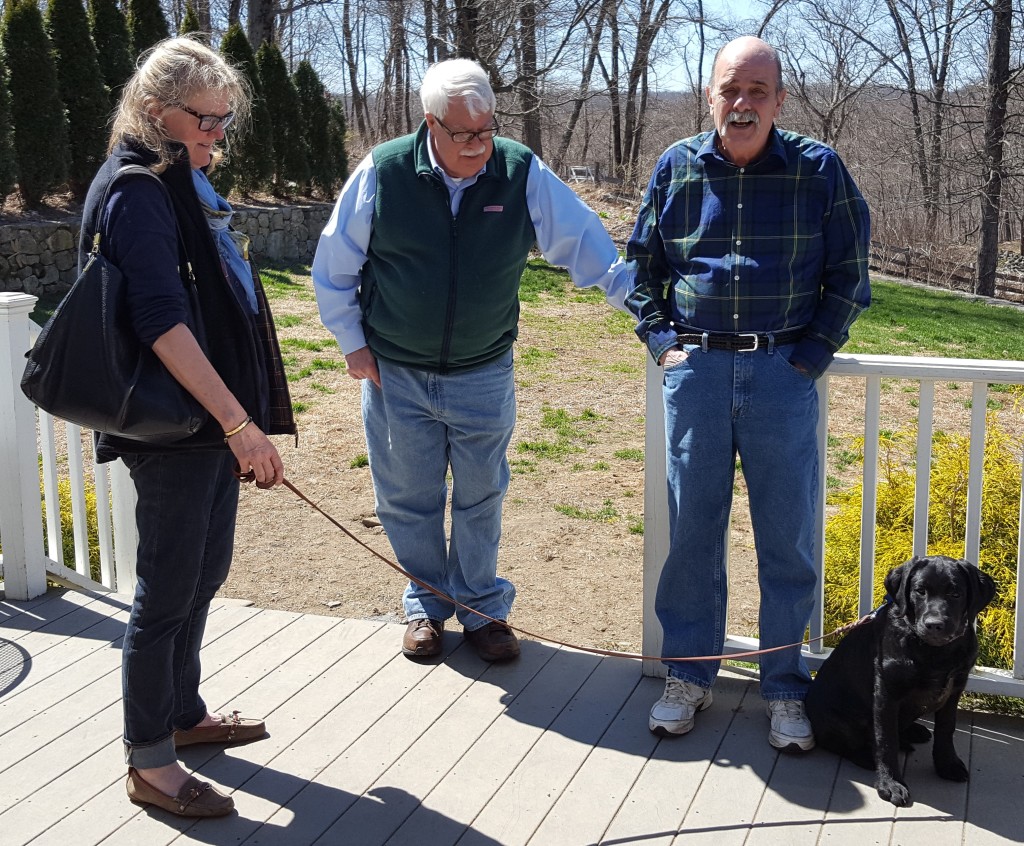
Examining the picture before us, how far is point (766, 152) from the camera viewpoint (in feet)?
8.30

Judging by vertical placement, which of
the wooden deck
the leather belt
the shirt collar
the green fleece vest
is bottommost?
the wooden deck

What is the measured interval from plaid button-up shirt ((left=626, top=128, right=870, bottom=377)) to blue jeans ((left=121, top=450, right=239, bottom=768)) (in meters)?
1.13

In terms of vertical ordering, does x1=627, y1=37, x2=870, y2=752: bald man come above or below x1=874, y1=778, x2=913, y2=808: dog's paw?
above

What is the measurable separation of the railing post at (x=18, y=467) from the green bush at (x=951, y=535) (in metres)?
2.63

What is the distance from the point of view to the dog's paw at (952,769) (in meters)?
2.49

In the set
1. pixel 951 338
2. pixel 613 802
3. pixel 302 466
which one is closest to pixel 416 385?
pixel 613 802

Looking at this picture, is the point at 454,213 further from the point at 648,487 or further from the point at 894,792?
the point at 894,792

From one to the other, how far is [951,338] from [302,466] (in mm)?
7048

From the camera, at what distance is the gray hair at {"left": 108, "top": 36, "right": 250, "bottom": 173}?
2100 mm

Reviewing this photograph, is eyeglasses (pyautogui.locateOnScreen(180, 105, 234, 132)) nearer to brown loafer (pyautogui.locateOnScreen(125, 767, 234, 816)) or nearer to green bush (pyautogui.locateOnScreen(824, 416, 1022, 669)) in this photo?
brown loafer (pyautogui.locateOnScreen(125, 767, 234, 816))

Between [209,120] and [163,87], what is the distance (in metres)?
0.11

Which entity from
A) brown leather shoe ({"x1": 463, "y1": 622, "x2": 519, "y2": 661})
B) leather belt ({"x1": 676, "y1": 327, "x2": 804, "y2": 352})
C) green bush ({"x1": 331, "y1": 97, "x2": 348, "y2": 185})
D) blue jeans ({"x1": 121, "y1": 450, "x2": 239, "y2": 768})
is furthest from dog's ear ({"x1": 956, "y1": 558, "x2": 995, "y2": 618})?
green bush ({"x1": 331, "y1": 97, "x2": 348, "y2": 185})

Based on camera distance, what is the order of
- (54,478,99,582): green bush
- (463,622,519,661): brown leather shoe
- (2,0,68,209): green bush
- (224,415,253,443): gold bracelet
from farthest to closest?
(2,0,68,209): green bush, (54,478,99,582): green bush, (463,622,519,661): brown leather shoe, (224,415,253,443): gold bracelet

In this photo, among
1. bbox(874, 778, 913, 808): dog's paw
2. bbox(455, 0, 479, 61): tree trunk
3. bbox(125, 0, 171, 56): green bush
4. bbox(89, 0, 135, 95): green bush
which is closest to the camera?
bbox(874, 778, 913, 808): dog's paw
